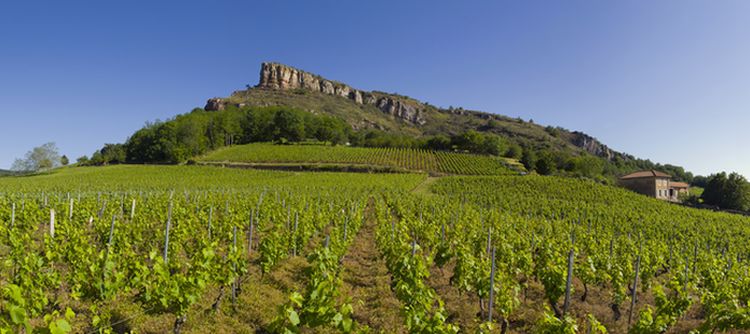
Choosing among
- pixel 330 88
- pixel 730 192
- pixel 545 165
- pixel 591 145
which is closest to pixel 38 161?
pixel 545 165

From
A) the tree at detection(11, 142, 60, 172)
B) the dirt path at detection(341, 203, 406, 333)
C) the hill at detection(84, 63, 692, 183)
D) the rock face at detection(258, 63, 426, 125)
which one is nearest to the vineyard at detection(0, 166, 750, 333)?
the dirt path at detection(341, 203, 406, 333)

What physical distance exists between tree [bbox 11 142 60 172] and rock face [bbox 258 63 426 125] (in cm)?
11462

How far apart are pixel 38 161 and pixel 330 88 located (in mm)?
141847

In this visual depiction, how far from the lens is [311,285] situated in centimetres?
541

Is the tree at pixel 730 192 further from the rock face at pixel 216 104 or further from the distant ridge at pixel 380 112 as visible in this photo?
the rock face at pixel 216 104

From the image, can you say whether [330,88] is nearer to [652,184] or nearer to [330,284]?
[652,184]

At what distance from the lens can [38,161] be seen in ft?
219

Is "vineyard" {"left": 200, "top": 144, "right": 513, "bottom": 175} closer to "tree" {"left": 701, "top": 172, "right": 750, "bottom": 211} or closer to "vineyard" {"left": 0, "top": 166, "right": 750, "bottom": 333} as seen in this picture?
"tree" {"left": 701, "top": 172, "right": 750, "bottom": 211}

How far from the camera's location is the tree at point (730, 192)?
161ft

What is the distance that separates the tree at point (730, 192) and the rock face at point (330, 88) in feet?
414

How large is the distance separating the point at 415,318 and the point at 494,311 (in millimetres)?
4005

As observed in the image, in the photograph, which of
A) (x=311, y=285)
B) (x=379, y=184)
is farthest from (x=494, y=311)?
(x=379, y=184)

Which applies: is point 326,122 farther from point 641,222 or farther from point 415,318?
point 415,318

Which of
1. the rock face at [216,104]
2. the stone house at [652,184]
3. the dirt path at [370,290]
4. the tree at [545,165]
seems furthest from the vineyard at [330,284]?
the rock face at [216,104]
